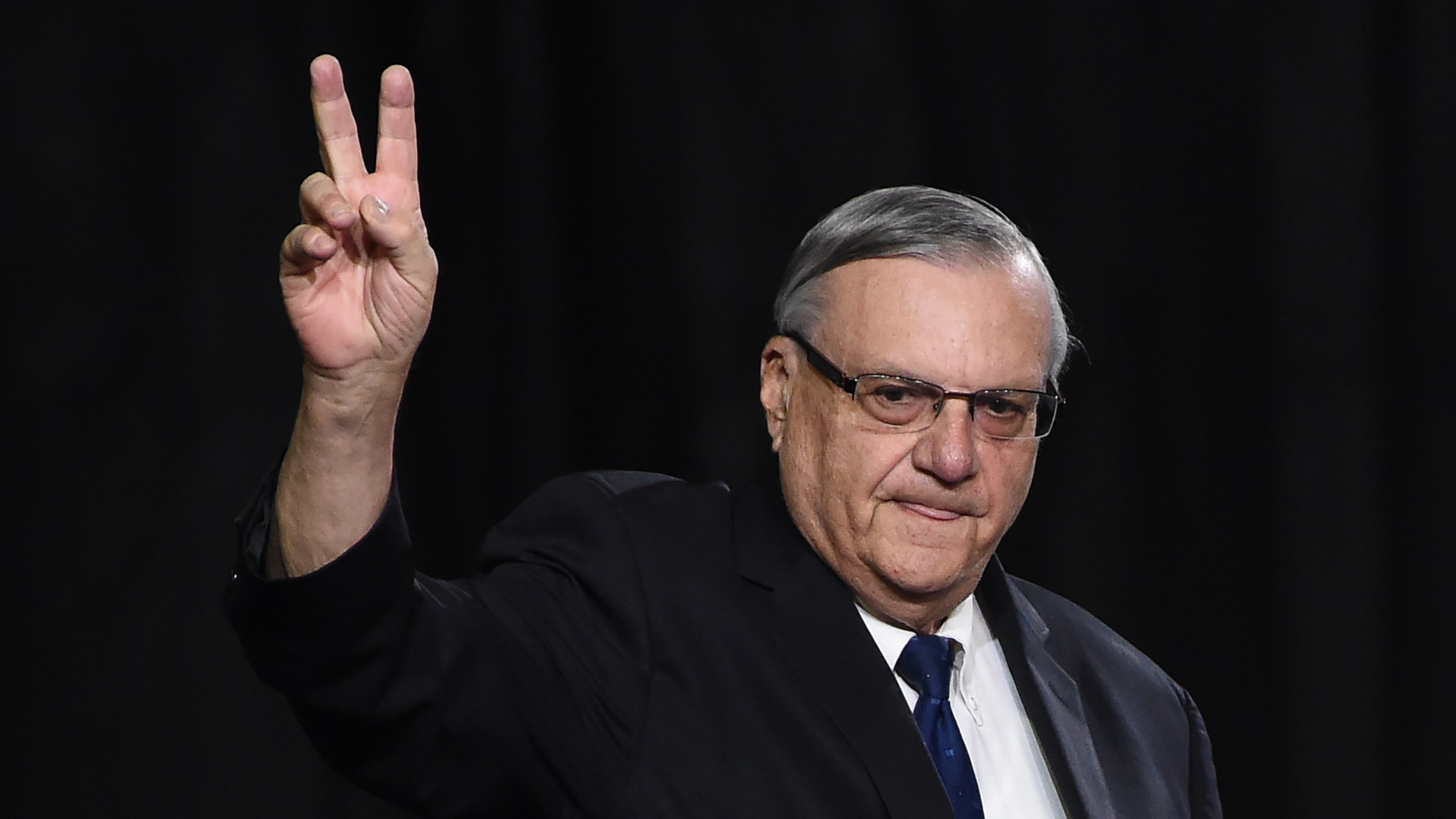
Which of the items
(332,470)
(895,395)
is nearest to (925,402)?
(895,395)

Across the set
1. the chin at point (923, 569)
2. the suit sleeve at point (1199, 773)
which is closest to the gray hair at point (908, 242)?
the chin at point (923, 569)

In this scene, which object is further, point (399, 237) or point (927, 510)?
point (927, 510)

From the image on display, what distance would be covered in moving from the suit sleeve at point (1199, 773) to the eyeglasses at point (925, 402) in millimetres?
461

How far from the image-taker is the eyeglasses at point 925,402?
1563 mm

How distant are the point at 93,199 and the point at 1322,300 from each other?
6.73 ft

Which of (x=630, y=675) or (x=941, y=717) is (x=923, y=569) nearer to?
(x=941, y=717)

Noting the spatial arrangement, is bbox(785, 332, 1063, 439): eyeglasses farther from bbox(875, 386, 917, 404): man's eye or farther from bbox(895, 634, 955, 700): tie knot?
bbox(895, 634, 955, 700): tie knot

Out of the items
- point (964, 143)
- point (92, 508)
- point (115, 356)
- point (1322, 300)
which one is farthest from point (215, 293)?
point (1322, 300)

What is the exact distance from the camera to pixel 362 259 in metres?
1.20

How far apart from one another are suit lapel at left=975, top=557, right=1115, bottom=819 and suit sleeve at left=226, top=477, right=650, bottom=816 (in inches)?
17.7

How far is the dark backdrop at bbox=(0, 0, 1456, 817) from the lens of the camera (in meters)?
2.48

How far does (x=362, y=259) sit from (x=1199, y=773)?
1.15 metres

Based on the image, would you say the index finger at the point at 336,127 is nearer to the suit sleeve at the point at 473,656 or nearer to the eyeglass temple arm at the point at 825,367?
the suit sleeve at the point at 473,656

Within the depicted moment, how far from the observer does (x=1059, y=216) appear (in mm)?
2789
